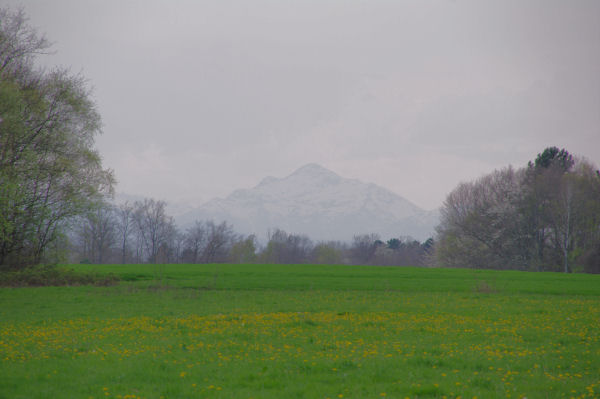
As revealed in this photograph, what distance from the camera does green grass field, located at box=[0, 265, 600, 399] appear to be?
8758mm

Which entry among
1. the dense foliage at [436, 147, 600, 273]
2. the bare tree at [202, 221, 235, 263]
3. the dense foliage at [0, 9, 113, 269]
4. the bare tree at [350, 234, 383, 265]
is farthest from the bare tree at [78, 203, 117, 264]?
the bare tree at [350, 234, 383, 265]

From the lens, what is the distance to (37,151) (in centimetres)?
3216

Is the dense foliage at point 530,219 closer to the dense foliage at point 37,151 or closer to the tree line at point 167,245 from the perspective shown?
the tree line at point 167,245

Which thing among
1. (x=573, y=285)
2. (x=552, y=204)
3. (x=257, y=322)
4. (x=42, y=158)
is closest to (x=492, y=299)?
(x=573, y=285)

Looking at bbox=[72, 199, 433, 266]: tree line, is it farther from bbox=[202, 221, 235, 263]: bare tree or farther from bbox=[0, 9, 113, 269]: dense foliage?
bbox=[0, 9, 113, 269]: dense foliage

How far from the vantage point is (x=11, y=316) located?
19.1 meters

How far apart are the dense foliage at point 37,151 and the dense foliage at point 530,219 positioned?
206 feet

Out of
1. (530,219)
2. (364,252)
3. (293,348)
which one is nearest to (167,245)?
(530,219)

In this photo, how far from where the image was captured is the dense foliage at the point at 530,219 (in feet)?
218

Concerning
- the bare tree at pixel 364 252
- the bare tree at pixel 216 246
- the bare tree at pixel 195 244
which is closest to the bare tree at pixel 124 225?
the bare tree at pixel 195 244

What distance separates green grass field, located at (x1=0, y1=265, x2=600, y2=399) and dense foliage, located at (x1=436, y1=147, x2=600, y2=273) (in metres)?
50.7

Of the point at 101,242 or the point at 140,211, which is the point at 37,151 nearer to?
the point at 101,242

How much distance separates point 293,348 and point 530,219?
71524 mm

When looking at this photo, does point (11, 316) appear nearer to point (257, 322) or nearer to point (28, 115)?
point (257, 322)
